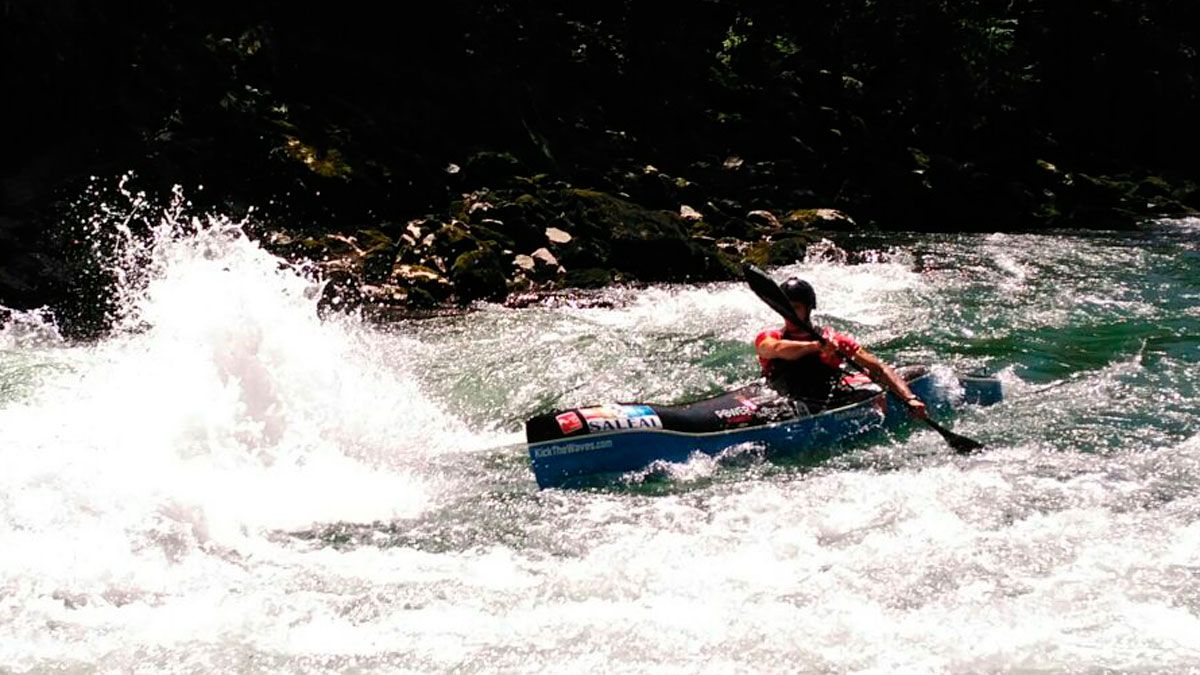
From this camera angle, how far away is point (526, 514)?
20.4 ft

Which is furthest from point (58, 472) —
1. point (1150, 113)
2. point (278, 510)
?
point (1150, 113)

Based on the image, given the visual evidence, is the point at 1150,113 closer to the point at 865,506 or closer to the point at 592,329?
the point at 592,329

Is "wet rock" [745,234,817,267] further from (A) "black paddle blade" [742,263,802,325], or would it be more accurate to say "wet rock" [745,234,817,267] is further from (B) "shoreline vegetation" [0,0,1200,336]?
(A) "black paddle blade" [742,263,802,325]

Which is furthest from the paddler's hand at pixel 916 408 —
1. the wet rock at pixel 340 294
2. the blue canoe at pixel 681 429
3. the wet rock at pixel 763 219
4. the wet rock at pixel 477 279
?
the wet rock at pixel 763 219

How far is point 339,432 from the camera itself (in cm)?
743

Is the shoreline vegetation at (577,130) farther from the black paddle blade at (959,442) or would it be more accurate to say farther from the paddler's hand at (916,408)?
the black paddle blade at (959,442)

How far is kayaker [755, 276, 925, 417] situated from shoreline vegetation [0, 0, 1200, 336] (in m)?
4.67

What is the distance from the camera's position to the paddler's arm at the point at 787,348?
7355 mm

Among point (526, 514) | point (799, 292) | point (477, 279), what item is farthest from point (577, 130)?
point (526, 514)

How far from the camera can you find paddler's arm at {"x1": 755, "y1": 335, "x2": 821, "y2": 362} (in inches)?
290

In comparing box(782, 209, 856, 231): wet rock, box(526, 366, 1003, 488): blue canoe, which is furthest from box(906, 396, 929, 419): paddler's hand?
box(782, 209, 856, 231): wet rock

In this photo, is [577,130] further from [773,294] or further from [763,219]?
[773,294]

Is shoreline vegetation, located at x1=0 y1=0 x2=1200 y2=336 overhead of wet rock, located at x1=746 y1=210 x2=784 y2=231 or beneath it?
overhead

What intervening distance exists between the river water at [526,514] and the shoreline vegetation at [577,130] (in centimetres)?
284
